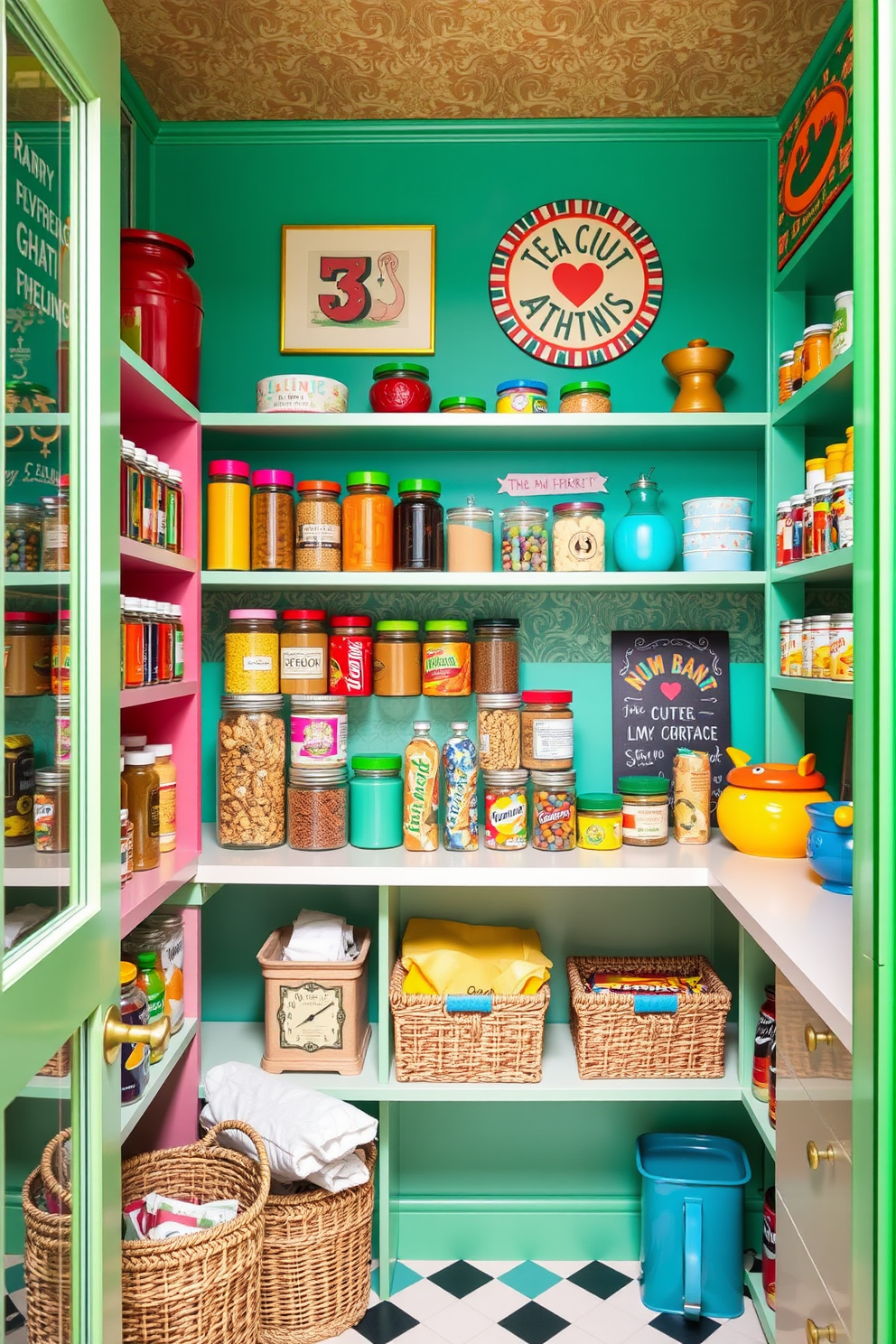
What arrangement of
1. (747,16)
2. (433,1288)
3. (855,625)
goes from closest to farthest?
1. (855,625)
2. (747,16)
3. (433,1288)

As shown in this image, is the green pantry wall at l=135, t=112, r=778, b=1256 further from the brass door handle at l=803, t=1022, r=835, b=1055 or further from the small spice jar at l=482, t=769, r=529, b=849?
the brass door handle at l=803, t=1022, r=835, b=1055

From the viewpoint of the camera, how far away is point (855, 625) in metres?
0.88

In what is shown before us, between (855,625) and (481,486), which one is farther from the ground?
(481,486)

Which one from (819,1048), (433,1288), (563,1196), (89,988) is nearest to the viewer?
(89,988)

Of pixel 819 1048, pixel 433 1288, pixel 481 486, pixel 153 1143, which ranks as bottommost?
pixel 433 1288

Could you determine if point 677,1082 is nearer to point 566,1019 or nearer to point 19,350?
point 566,1019

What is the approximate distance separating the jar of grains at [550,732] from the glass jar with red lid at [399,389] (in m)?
0.69

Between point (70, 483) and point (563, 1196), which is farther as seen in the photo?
point (563, 1196)

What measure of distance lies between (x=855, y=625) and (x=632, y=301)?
5.49 feet

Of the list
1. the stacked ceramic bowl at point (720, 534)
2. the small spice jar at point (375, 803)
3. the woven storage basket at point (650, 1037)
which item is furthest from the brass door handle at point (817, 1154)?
the stacked ceramic bowl at point (720, 534)

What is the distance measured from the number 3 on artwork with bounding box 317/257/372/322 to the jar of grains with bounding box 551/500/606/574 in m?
0.74

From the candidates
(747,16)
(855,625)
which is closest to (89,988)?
(855,625)

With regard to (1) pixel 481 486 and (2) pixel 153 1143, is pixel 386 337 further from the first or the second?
(2) pixel 153 1143

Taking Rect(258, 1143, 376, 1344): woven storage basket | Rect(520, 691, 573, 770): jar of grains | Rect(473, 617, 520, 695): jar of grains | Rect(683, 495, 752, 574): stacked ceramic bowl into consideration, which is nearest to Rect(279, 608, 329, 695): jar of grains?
Rect(473, 617, 520, 695): jar of grains
